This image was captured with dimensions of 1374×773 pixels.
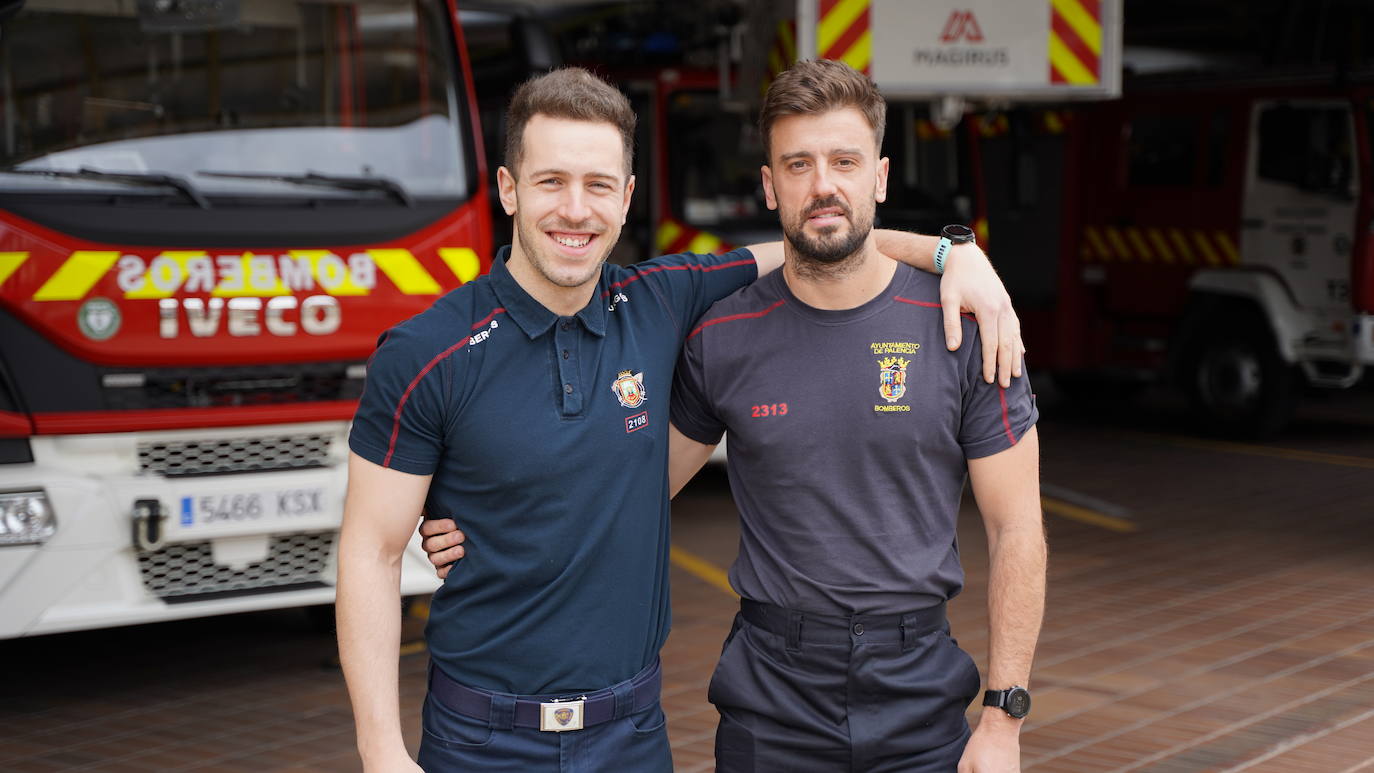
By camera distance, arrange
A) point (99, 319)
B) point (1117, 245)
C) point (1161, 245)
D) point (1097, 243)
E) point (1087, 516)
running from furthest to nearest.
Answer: point (1097, 243)
point (1117, 245)
point (1161, 245)
point (1087, 516)
point (99, 319)

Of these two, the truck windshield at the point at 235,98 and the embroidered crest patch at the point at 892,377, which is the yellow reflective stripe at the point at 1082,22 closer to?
the truck windshield at the point at 235,98

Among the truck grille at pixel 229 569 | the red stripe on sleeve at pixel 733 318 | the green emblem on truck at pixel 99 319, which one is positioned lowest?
the truck grille at pixel 229 569

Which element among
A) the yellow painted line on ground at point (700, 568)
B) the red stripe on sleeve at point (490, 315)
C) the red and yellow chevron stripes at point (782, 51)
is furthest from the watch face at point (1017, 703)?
the red and yellow chevron stripes at point (782, 51)

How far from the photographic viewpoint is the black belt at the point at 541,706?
2584mm

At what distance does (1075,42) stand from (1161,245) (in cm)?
477

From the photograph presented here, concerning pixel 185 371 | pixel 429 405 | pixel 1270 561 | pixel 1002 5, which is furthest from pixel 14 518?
pixel 1270 561

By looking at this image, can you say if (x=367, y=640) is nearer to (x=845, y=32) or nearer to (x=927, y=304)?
(x=927, y=304)

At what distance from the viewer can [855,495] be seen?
279 cm

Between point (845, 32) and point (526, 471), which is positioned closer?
point (526, 471)

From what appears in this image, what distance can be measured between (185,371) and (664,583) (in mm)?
2912

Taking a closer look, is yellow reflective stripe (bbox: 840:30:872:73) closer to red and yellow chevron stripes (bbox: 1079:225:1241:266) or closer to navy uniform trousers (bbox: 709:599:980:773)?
navy uniform trousers (bbox: 709:599:980:773)

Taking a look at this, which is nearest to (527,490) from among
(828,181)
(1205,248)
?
(828,181)

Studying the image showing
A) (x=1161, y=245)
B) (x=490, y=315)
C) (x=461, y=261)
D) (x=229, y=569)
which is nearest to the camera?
(x=490, y=315)

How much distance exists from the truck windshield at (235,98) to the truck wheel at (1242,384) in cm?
749
